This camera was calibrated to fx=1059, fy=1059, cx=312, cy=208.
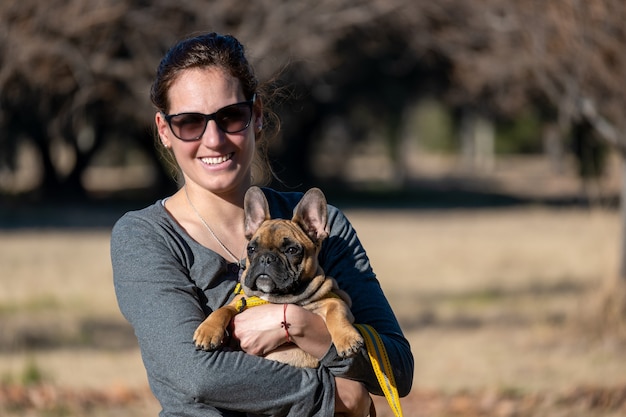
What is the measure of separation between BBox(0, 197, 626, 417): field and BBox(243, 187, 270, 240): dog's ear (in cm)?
454

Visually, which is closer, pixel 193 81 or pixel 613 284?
pixel 193 81

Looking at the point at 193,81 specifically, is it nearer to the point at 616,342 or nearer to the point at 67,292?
the point at 616,342

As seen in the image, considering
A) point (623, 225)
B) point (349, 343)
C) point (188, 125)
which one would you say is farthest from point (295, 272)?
point (623, 225)

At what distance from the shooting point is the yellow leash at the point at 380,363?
3273 mm

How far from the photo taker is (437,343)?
11016 millimetres

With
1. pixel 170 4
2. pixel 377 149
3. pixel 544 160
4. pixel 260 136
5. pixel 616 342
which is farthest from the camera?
pixel 377 149

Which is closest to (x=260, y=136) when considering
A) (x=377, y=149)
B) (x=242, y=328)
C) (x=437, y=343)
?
(x=242, y=328)

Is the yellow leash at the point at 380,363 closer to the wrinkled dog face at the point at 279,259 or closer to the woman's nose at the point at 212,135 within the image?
the wrinkled dog face at the point at 279,259

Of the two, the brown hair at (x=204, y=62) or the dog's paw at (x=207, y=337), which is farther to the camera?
the brown hair at (x=204, y=62)

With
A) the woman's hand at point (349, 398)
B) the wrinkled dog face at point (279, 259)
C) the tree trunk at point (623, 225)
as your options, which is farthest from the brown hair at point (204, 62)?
the tree trunk at point (623, 225)

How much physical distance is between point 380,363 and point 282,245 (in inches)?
19.1

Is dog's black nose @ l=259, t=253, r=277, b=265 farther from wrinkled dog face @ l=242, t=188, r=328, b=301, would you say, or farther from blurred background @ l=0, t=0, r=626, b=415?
blurred background @ l=0, t=0, r=626, b=415

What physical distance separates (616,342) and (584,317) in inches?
24.8

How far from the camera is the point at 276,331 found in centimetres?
324
